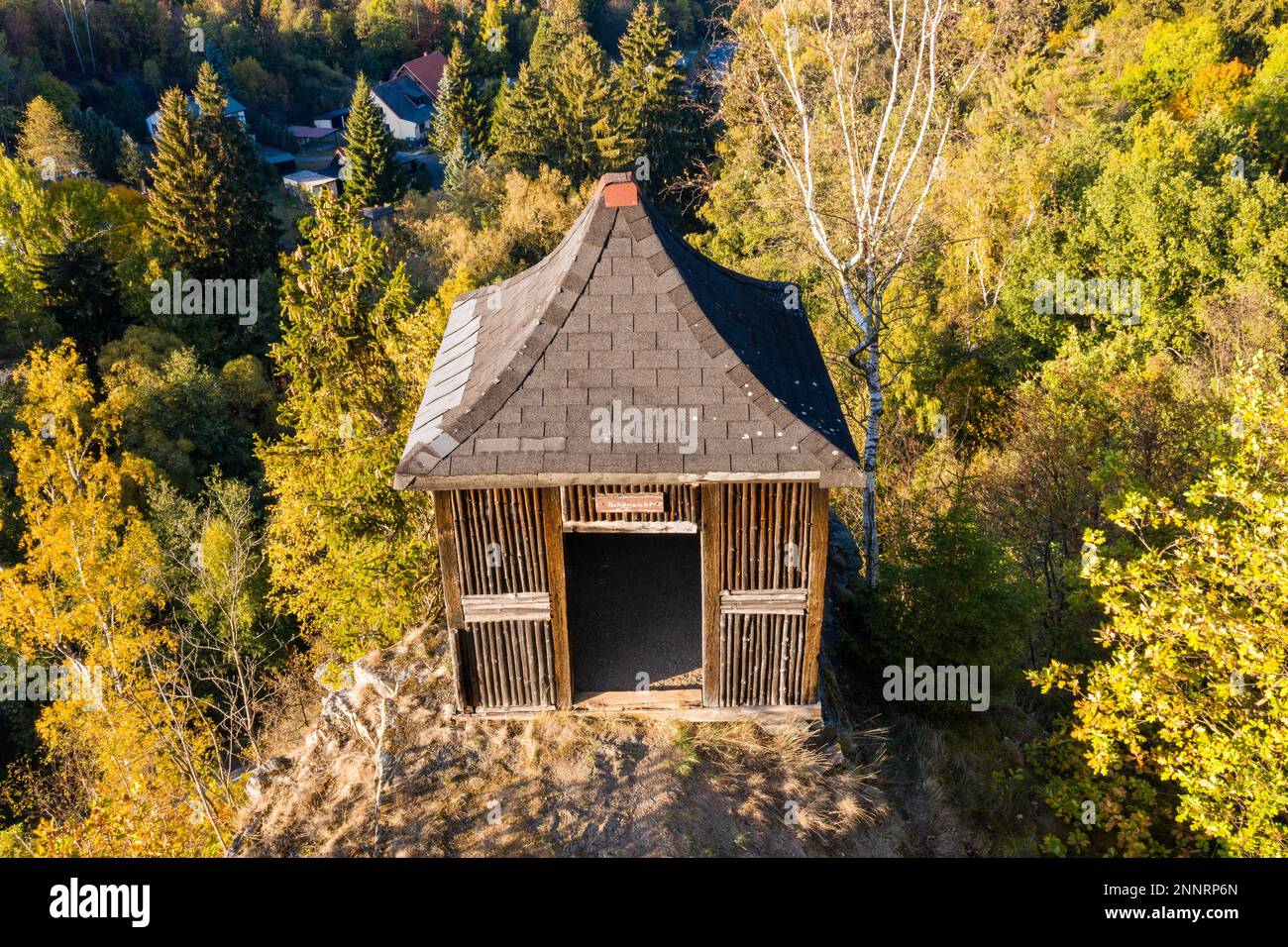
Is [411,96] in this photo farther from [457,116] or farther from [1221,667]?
[1221,667]

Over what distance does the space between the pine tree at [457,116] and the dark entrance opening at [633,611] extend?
4005 cm

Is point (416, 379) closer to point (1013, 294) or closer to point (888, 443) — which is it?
point (888, 443)

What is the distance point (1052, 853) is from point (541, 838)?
691cm

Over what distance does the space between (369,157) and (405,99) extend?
1109 inches

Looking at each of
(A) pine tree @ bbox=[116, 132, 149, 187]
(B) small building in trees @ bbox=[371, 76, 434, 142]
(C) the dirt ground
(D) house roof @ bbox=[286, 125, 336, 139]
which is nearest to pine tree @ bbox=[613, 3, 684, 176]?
(A) pine tree @ bbox=[116, 132, 149, 187]

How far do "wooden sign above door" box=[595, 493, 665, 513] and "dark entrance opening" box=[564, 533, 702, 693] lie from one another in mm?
1935

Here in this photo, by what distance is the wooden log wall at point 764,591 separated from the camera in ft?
28.8

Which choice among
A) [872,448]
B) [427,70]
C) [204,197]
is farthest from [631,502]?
[427,70]

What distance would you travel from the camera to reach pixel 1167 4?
145 feet

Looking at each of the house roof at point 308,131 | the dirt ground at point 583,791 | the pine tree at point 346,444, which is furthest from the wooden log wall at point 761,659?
the house roof at point 308,131

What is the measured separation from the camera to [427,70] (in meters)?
69.1

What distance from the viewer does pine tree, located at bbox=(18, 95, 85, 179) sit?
141 ft

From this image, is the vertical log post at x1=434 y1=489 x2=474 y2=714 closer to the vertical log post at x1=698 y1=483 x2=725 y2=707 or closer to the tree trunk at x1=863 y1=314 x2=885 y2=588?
the vertical log post at x1=698 y1=483 x2=725 y2=707
